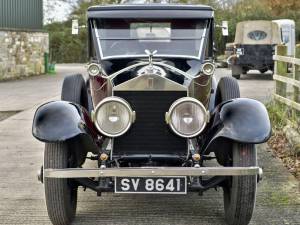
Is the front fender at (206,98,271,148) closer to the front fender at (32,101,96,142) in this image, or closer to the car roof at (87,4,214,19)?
the front fender at (32,101,96,142)

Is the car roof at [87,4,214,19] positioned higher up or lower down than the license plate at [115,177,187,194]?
higher up

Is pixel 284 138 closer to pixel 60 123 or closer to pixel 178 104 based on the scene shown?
pixel 178 104

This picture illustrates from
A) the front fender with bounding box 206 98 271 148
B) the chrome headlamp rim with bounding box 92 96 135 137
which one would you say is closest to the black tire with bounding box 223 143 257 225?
the front fender with bounding box 206 98 271 148

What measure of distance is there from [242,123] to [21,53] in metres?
19.1

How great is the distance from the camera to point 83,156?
5.07 metres

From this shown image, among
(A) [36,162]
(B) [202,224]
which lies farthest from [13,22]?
(B) [202,224]

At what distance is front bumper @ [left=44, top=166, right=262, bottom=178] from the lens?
14.1 feet

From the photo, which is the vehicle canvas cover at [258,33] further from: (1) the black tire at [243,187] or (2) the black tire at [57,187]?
(2) the black tire at [57,187]

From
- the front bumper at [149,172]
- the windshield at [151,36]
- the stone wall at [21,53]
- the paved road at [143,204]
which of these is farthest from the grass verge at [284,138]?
the stone wall at [21,53]

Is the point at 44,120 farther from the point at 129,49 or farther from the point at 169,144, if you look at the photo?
the point at 129,49

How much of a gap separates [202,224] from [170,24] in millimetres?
2109

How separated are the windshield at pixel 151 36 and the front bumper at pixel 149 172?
169 cm

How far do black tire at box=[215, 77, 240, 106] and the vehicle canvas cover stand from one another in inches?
608

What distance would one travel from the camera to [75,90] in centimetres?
582
